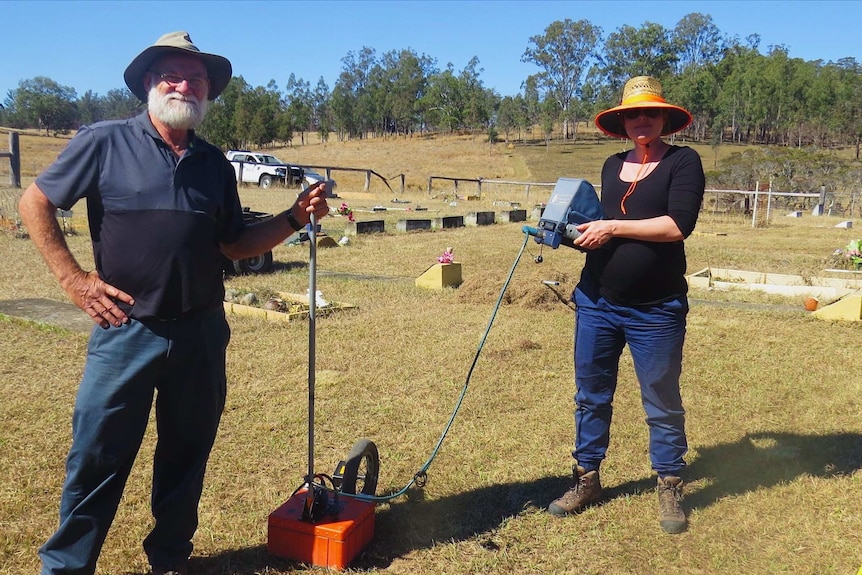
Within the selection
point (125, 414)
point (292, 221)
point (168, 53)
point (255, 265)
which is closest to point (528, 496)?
point (292, 221)

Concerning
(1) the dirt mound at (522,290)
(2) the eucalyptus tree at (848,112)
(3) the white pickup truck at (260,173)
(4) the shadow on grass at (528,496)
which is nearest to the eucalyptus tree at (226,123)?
(3) the white pickup truck at (260,173)

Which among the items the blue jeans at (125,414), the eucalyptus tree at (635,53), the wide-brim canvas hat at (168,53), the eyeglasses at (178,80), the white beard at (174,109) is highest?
the eucalyptus tree at (635,53)

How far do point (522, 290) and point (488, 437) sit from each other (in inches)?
165

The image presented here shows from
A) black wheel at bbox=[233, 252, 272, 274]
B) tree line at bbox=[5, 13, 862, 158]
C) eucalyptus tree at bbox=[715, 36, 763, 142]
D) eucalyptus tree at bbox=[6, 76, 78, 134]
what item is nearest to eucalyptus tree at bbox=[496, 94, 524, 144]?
tree line at bbox=[5, 13, 862, 158]

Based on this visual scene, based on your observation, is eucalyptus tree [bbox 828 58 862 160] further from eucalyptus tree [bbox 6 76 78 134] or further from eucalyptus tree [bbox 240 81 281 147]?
eucalyptus tree [bbox 6 76 78 134]

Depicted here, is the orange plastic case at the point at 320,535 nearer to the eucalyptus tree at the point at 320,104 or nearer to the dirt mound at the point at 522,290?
the dirt mound at the point at 522,290

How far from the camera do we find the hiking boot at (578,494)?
345 cm

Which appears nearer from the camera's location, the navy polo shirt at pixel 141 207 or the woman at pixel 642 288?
the navy polo shirt at pixel 141 207

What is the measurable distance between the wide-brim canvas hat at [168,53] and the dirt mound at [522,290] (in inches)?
222

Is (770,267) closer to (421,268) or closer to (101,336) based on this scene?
(421,268)

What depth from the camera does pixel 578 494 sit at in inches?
137

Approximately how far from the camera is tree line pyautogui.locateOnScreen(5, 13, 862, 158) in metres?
67.4

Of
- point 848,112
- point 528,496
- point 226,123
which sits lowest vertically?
point 528,496

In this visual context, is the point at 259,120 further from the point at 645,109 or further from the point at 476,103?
the point at 645,109
